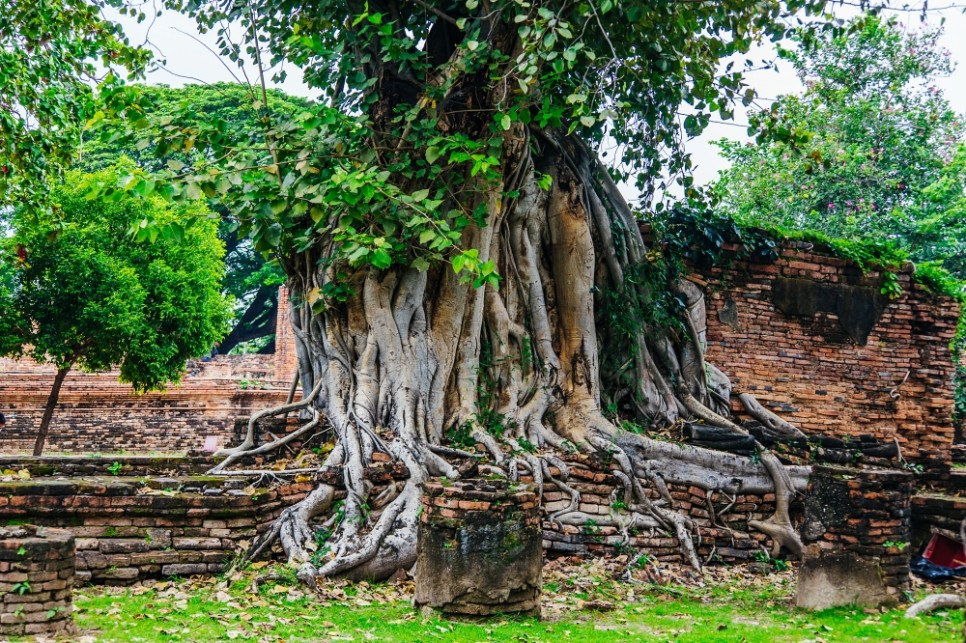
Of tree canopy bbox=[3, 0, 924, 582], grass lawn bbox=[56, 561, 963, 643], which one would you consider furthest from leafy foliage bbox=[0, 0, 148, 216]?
grass lawn bbox=[56, 561, 963, 643]

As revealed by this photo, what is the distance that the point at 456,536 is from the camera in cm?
515

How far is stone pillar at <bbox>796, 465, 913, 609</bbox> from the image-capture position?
5.87 m

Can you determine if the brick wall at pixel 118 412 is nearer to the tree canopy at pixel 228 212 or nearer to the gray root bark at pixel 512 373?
the tree canopy at pixel 228 212

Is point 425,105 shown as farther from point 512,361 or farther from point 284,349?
point 284,349

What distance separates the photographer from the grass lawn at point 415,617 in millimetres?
4676

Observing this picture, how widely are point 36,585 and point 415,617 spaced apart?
193cm

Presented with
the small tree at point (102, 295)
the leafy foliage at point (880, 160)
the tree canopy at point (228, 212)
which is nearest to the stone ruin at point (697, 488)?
the small tree at point (102, 295)

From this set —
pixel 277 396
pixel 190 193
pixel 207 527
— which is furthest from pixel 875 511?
pixel 277 396

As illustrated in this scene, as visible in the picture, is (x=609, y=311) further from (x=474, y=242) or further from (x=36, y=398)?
(x=36, y=398)

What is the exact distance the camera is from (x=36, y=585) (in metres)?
4.32

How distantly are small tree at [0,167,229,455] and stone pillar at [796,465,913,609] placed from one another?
1050cm

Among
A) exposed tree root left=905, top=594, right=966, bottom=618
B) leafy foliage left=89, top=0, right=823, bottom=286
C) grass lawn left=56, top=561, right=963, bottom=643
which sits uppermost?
leafy foliage left=89, top=0, right=823, bottom=286

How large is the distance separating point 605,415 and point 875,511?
298cm

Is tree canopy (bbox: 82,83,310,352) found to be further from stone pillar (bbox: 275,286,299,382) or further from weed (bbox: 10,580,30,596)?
weed (bbox: 10,580,30,596)
